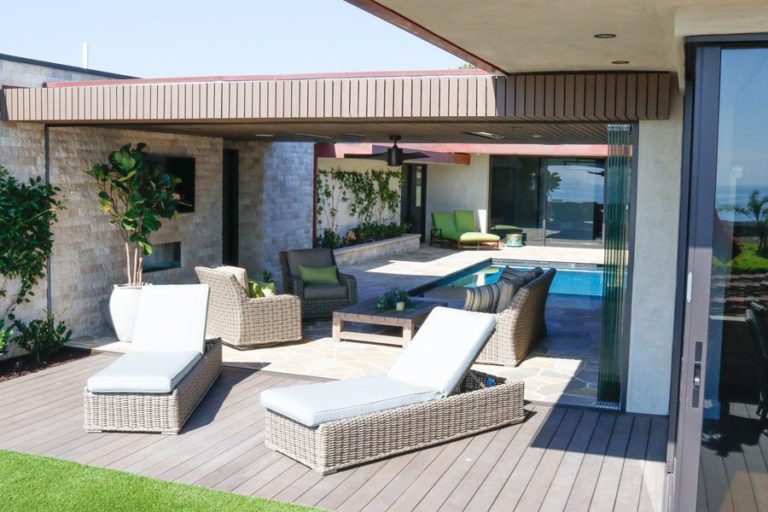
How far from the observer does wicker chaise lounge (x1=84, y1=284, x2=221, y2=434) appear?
708 centimetres

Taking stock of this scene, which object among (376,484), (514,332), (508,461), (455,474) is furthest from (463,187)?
(376,484)

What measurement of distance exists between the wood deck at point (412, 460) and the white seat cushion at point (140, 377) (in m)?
0.41

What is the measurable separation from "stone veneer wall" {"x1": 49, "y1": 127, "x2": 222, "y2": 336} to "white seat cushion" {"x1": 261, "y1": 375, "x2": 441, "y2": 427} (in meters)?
4.93

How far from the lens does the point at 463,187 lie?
26.2 m

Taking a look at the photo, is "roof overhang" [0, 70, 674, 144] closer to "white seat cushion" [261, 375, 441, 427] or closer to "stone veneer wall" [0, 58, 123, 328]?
"stone veneer wall" [0, 58, 123, 328]

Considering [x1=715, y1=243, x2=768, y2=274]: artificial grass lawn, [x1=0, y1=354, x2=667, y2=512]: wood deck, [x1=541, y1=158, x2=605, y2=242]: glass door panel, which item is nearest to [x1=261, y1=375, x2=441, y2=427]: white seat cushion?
[x1=0, y1=354, x2=667, y2=512]: wood deck

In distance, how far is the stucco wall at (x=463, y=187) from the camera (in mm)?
26062

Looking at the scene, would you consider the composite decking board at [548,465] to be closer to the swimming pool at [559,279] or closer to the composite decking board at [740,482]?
the composite decking board at [740,482]

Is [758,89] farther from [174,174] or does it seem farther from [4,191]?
[174,174]

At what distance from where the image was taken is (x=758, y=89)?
168 inches

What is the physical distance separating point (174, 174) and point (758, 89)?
32.0 ft

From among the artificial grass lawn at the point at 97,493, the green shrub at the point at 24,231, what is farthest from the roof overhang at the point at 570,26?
Answer: the green shrub at the point at 24,231

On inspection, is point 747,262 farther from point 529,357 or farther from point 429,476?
point 529,357

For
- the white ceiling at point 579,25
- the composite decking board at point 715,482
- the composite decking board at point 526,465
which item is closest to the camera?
the white ceiling at point 579,25
